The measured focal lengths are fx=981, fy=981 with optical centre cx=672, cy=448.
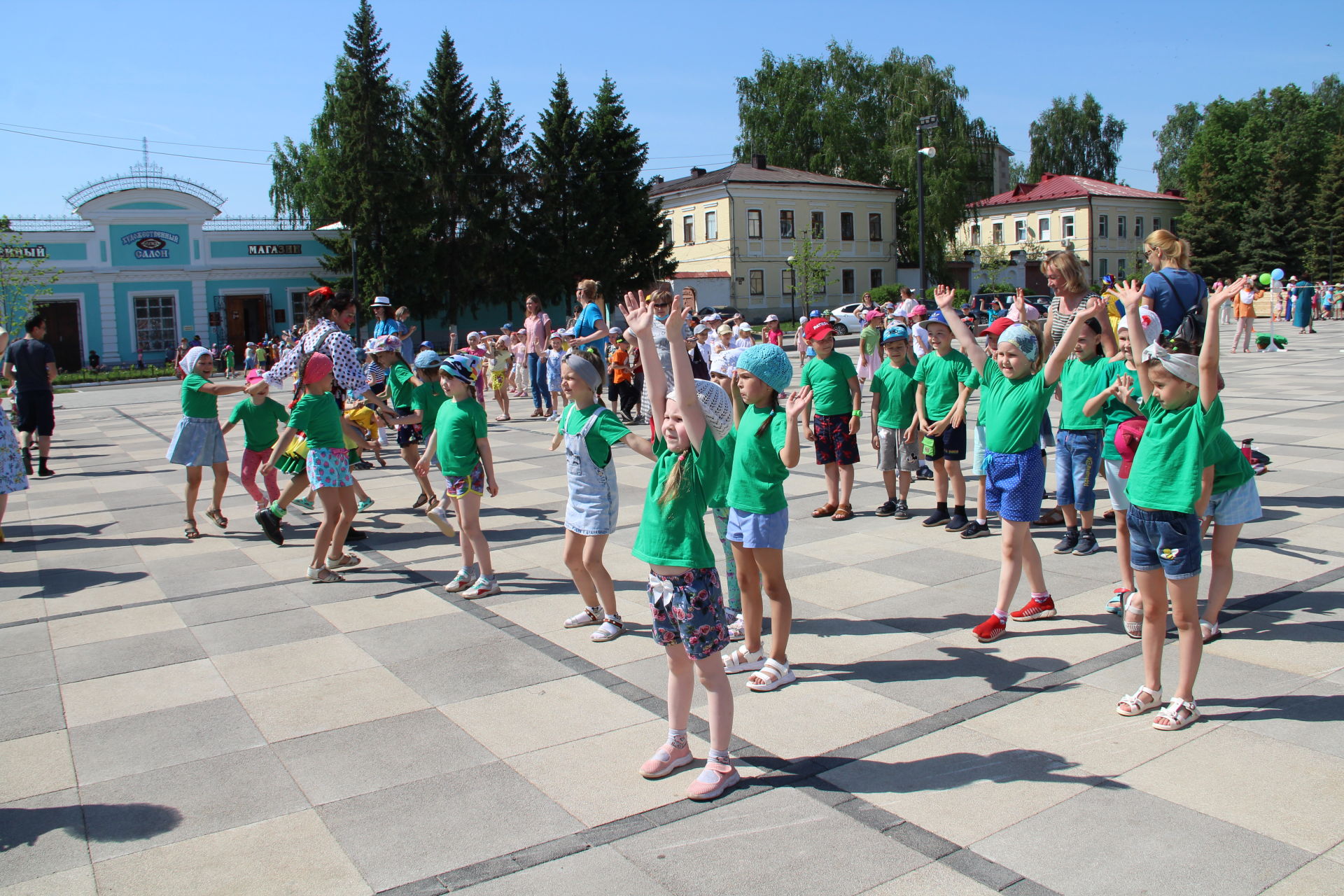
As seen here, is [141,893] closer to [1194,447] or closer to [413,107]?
[1194,447]

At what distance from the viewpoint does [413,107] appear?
144 feet

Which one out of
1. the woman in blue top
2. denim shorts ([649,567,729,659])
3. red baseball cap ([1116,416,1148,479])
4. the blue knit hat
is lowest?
denim shorts ([649,567,729,659])

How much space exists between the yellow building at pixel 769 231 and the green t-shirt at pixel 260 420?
4193 cm

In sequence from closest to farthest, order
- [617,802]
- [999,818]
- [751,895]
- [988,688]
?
[751,895], [999,818], [617,802], [988,688]

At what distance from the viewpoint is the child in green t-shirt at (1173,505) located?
404 centimetres

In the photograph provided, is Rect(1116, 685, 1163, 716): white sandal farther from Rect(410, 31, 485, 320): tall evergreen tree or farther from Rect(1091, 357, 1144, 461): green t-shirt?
Rect(410, 31, 485, 320): tall evergreen tree

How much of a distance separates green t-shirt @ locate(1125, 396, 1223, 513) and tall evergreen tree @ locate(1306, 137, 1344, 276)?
63.3 m

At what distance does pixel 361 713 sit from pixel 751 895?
2.37m

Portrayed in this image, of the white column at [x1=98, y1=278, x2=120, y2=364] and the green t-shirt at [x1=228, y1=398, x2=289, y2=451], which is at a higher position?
the white column at [x1=98, y1=278, x2=120, y2=364]

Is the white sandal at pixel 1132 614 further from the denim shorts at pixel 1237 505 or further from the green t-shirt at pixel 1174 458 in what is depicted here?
the green t-shirt at pixel 1174 458

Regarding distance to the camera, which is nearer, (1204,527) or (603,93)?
(1204,527)

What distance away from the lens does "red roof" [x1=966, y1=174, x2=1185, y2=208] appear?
6775 centimetres

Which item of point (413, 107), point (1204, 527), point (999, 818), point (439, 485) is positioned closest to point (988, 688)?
point (999, 818)

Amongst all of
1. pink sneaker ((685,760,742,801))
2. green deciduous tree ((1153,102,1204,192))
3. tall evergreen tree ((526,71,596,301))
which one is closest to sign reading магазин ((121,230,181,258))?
tall evergreen tree ((526,71,596,301))
